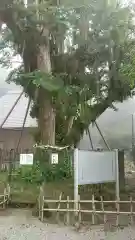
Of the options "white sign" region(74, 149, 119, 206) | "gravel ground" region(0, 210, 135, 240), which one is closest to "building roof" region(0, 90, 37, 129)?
"white sign" region(74, 149, 119, 206)

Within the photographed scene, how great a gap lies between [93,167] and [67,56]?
21.0ft

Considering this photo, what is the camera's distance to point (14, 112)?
977 inches

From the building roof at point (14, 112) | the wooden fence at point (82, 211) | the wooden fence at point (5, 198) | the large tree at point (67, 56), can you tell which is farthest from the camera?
the building roof at point (14, 112)

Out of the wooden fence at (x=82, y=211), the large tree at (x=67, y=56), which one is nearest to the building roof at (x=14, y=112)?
the large tree at (x=67, y=56)

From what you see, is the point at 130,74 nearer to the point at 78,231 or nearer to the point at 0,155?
the point at 78,231

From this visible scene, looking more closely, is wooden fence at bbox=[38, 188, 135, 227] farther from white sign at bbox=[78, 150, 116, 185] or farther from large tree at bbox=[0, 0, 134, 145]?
large tree at bbox=[0, 0, 134, 145]

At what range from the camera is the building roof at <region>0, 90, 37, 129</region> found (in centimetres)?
2309

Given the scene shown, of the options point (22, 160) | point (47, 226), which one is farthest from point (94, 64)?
point (47, 226)

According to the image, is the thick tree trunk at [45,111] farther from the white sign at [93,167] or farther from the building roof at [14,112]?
the building roof at [14,112]

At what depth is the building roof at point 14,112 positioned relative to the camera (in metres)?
23.1

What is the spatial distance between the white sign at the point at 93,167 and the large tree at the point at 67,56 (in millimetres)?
2412

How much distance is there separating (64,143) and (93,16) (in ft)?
17.8

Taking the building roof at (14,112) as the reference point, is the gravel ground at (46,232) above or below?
below

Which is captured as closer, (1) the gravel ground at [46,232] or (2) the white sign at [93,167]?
(1) the gravel ground at [46,232]
